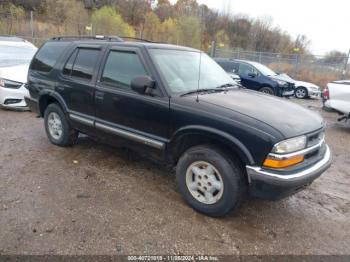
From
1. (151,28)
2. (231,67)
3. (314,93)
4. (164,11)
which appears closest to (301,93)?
(314,93)

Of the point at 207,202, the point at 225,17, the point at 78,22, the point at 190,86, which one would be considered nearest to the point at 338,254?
the point at 207,202

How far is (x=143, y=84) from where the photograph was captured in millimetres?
3395

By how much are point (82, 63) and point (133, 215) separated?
8.04 ft

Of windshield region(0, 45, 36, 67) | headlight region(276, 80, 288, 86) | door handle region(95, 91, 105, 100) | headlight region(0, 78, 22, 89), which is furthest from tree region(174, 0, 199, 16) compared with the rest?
door handle region(95, 91, 105, 100)

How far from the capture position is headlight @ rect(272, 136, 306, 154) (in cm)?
279

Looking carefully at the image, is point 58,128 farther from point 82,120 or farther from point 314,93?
point 314,93

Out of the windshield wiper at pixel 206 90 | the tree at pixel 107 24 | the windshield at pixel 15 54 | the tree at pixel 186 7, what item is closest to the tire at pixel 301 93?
the windshield at pixel 15 54

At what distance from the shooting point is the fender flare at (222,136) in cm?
288

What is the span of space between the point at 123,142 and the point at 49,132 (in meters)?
1.96

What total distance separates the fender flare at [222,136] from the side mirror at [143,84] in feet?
2.02

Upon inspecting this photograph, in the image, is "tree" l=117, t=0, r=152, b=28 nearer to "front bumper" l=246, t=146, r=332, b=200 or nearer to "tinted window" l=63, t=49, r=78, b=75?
"tinted window" l=63, t=49, r=78, b=75

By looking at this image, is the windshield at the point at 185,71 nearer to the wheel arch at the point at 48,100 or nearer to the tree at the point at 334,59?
the wheel arch at the point at 48,100

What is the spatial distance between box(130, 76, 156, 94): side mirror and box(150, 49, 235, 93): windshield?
0.71 feet

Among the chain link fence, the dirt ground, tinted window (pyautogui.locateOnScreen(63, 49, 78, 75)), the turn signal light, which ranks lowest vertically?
the dirt ground
